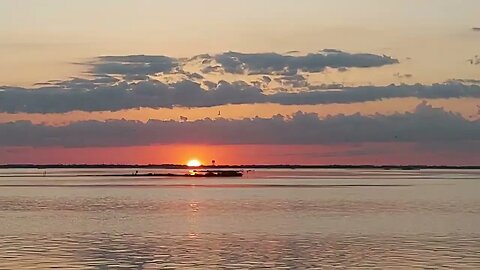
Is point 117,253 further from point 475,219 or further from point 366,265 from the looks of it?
point 475,219

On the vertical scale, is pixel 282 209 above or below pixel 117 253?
above

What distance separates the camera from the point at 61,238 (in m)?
43.4

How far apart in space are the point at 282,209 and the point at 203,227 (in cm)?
1852

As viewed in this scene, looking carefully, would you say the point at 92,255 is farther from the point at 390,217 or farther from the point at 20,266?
the point at 390,217

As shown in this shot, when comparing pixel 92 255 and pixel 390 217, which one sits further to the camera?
pixel 390 217

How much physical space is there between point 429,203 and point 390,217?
20032mm

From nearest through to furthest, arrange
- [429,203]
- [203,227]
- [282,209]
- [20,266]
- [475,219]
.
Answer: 1. [20,266]
2. [203,227]
3. [475,219]
4. [282,209]
5. [429,203]

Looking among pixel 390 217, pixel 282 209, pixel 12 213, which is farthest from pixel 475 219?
pixel 12 213

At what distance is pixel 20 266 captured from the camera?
32.0 m

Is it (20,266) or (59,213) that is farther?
(59,213)

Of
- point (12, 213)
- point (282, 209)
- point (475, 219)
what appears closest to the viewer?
point (475, 219)

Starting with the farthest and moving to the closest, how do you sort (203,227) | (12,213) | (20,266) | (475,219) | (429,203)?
(429,203) < (12,213) < (475,219) < (203,227) < (20,266)

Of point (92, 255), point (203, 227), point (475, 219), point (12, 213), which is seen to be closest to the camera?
point (92, 255)

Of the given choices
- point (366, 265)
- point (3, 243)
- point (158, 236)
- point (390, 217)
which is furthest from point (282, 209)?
point (366, 265)
